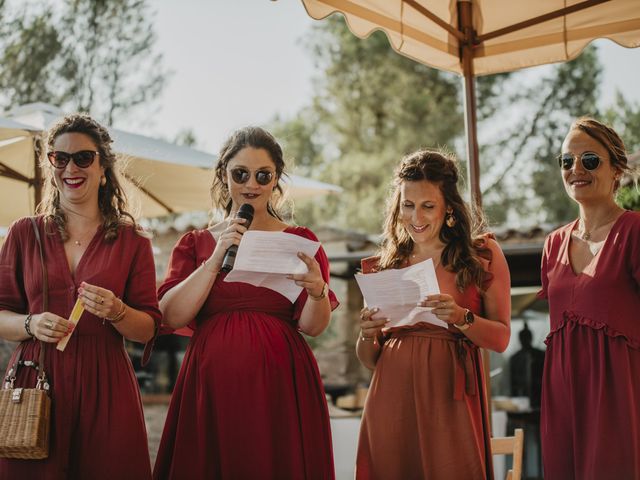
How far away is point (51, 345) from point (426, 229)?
5.19 ft

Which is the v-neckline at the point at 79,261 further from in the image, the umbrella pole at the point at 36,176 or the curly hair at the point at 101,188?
the umbrella pole at the point at 36,176

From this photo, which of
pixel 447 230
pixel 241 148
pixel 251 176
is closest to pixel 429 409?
pixel 447 230

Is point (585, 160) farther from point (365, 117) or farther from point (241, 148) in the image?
A: point (365, 117)

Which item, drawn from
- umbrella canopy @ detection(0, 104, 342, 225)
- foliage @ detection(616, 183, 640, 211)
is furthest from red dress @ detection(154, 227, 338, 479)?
foliage @ detection(616, 183, 640, 211)

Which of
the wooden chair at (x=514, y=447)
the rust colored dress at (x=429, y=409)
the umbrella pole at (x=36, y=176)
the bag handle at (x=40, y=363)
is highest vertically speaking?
the umbrella pole at (x=36, y=176)

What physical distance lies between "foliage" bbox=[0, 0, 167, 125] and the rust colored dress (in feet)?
50.6

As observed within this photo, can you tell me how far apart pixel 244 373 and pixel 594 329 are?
1415 millimetres

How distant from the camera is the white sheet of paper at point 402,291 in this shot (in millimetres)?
3133

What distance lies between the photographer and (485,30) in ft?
16.4

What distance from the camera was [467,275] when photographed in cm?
335

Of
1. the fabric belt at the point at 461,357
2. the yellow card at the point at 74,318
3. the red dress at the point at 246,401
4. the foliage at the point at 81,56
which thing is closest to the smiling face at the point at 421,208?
the fabric belt at the point at 461,357

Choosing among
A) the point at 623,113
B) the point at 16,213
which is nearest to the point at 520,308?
the point at 16,213

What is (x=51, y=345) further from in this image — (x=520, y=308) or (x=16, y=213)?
(x=520, y=308)

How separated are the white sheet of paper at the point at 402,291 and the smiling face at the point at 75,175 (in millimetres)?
1122
